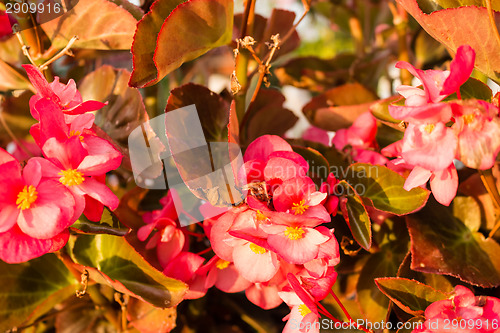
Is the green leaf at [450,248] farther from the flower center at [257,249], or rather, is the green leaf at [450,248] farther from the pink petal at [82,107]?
the pink petal at [82,107]

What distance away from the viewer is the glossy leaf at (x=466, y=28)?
380 mm

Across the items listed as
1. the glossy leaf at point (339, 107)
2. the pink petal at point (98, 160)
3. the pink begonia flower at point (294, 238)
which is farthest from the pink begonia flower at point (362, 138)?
the pink petal at point (98, 160)

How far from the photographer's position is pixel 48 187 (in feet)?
1.17

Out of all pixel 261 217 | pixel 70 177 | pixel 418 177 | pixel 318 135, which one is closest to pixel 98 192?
pixel 70 177

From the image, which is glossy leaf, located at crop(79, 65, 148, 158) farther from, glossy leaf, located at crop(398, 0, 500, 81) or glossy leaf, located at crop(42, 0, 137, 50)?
glossy leaf, located at crop(398, 0, 500, 81)

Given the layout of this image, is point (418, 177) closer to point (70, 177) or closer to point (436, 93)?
point (436, 93)

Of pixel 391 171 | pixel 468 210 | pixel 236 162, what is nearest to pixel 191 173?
pixel 236 162

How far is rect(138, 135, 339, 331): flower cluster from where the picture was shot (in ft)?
1.23

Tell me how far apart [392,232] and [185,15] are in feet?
1.00

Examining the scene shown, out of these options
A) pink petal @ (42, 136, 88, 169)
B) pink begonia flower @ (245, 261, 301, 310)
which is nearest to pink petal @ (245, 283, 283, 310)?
pink begonia flower @ (245, 261, 301, 310)

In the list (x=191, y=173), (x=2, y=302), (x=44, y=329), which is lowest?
(x=44, y=329)

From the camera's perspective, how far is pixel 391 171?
43 cm

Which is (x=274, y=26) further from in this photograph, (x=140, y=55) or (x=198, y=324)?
(x=198, y=324)

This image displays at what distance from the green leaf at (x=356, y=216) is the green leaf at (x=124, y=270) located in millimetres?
151
